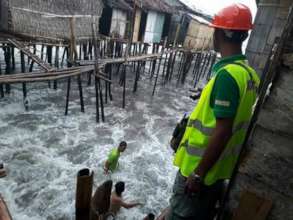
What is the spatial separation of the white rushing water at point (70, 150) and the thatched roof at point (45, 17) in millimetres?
2589

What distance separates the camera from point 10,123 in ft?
27.7

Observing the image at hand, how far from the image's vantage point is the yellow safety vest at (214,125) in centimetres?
198

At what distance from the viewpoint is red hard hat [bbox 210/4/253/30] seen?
2.11 metres

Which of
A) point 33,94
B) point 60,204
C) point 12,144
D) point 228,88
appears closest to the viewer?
point 228,88

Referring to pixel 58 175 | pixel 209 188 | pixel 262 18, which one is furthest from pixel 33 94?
pixel 209 188

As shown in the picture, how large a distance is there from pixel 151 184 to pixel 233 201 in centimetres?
452

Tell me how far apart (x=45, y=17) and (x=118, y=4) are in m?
5.41

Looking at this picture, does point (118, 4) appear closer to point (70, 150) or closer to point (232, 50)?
point (70, 150)

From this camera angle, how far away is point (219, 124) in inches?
77.1

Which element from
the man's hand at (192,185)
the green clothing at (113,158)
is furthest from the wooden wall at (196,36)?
the man's hand at (192,185)

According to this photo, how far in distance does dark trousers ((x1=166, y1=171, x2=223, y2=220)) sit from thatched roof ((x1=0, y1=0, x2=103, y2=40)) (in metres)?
8.33

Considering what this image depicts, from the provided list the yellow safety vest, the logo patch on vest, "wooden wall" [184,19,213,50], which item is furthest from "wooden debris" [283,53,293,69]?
"wooden wall" [184,19,213,50]

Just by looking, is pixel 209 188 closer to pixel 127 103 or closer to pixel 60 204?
pixel 60 204

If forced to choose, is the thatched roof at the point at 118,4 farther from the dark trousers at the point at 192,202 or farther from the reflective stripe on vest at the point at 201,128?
the dark trousers at the point at 192,202
